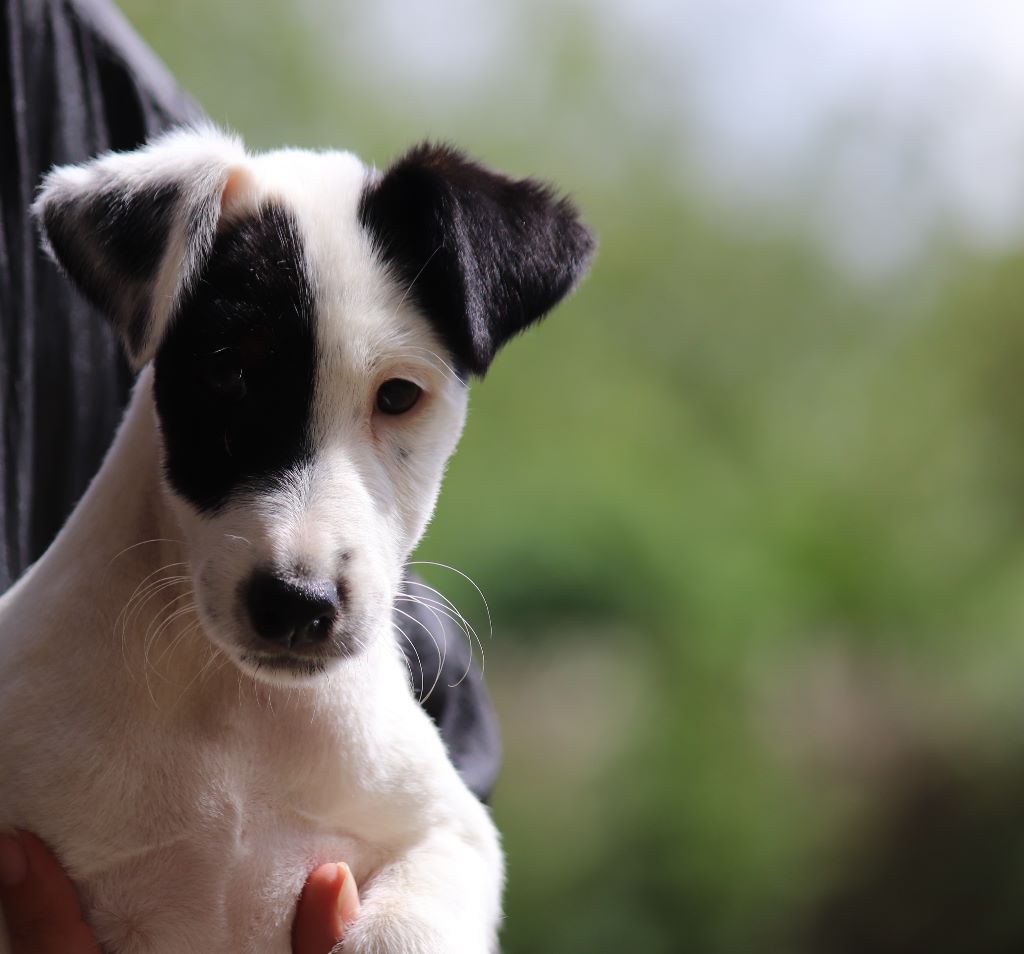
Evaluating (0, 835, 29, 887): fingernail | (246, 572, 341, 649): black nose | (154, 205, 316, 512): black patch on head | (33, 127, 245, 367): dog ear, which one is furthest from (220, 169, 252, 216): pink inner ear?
(0, 835, 29, 887): fingernail

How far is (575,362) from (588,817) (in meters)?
1.96

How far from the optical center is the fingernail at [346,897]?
1164 millimetres

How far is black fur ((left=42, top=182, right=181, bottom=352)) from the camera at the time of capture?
1.15 meters

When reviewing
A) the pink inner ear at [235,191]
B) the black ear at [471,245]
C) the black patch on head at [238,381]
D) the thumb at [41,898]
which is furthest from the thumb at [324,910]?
the pink inner ear at [235,191]

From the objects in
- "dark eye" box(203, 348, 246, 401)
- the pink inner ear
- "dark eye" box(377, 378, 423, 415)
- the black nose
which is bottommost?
the black nose

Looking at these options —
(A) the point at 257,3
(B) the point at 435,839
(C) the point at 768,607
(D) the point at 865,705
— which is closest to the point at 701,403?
(C) the point at 768,607

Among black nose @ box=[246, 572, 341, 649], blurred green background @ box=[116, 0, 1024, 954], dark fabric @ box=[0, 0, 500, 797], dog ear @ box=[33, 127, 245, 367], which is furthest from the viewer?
blurred green background @ box=[116, 0, 1024, 954]

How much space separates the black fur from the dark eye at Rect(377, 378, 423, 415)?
9.5 inches

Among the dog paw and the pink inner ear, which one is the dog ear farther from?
the dog paw

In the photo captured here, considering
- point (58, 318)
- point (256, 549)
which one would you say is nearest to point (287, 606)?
point (256, 549)

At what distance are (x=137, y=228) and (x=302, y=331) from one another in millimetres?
215

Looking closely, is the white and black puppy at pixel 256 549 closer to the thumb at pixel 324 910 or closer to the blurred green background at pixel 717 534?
the thumb at pixel 324 910

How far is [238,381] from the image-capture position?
3.64ft

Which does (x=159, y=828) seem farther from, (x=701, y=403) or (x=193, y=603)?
(x=701, y=403)
